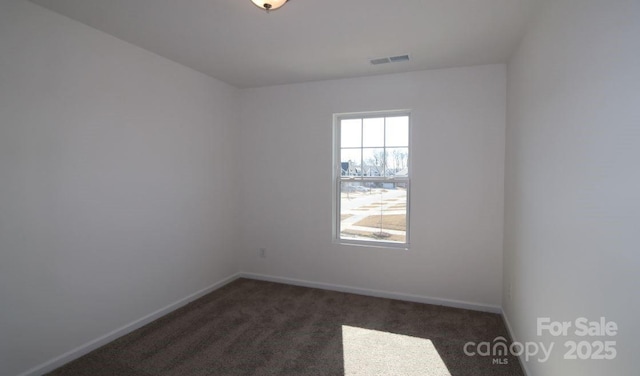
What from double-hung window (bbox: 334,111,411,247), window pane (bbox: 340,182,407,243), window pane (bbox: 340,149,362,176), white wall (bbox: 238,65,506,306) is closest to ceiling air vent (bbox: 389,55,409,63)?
white wall (bbox: 238,65,506,306)

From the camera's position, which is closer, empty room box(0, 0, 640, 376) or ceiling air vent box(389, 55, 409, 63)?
empty room box(0, 0, 640, 376)

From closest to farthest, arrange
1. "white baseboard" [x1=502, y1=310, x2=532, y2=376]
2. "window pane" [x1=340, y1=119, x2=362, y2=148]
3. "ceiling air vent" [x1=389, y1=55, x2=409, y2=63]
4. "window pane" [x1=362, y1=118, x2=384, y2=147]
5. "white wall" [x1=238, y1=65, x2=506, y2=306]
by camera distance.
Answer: "white baseboard" [x1=502, y1=310, x2=532, y2=376], "ceiling air vent" [x1=389, y1=55, x2=409, y2=63], "white wall" [x1=238, y1=65, x2=506, y2=306], "window pane" [x1=362, y1=118, x2=384, y2=147], "window pane" [x1=340, y1=119, x2=362, y2=148]

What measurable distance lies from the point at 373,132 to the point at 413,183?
0.78 m

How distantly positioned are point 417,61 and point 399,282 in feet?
7.94

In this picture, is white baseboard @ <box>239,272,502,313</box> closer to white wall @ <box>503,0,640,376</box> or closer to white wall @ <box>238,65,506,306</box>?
white wall @ <box>238,65,506,306</box>

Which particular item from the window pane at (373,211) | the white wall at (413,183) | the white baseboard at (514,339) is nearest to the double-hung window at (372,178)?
the window pane at (373,211)

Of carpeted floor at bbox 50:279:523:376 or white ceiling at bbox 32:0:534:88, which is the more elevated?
white ceiling at bbox 32:0:534:88

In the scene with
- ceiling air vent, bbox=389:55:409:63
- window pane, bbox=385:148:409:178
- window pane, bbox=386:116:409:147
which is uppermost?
ceiling air vent, bbox=389:55:409:63

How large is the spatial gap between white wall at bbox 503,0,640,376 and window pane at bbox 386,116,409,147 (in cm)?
134

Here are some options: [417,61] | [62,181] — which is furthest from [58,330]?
[417,61]

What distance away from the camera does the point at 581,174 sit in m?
1.43

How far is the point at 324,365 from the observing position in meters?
2.39

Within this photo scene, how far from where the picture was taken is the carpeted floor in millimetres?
2346

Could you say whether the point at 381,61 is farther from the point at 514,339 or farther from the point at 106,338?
the point at 106,338
